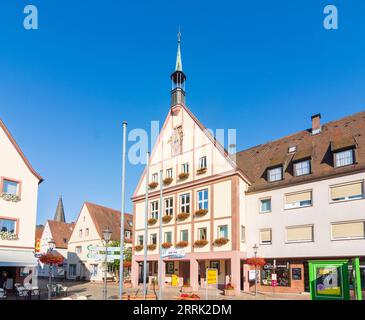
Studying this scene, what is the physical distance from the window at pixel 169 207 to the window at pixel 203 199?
3555 mm

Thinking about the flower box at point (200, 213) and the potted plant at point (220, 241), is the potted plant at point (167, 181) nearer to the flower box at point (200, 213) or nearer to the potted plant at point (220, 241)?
the flower box at point (200, 213)

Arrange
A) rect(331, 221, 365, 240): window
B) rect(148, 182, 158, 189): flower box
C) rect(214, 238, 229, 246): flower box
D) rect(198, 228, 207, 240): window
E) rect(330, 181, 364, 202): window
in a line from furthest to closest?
rect(148, 182, 158, 189): flower box < rect(198, 228, 207, 240): window < rect(214, 238, 229, 246): flower box < rect(330, 181, 364, 202): window < rect(331, 221, 365, 240): window

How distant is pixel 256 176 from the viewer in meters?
33.2

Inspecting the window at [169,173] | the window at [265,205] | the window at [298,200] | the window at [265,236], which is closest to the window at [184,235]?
the window at [169,173]

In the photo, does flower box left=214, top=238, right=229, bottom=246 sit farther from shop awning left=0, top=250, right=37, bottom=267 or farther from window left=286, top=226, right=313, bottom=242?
shop awning left=0, top=250, right=37, bottom=267

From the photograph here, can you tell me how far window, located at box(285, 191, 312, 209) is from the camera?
92.2 feet

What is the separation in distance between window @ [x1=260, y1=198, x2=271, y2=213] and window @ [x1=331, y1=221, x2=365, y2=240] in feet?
19.1

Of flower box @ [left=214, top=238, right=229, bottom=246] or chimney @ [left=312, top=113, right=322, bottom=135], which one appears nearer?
flower box @ [left=214, top=238, right=229, bottom=246]

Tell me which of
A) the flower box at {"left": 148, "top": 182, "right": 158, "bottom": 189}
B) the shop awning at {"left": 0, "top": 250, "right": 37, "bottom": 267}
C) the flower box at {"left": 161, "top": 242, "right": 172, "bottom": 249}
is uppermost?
the flower box at {"left": 148, "top": 182, "right": 158, "bottom": 189}

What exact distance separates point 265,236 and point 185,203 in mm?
8147

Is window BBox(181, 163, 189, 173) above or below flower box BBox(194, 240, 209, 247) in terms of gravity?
above

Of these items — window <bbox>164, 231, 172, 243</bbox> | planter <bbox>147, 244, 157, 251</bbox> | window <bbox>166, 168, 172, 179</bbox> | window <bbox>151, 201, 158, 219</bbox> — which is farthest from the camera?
window <bbox>151, 201, 158, 219</bbox>

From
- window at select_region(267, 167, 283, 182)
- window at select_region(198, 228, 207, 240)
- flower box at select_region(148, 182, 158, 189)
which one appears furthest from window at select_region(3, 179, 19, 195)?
window at select_region(267, 167, 283, 182)
